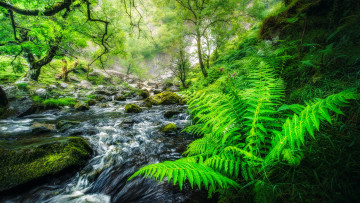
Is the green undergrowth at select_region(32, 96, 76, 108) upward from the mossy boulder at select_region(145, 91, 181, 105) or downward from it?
upward

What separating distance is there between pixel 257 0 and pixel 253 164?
30.3 feet

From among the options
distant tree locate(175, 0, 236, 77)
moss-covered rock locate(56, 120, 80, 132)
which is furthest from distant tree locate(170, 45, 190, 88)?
moss-covered rock locate(56, 120, 80, 132)

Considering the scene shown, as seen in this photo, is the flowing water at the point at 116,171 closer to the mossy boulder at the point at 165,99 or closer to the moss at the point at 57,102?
the moss at the point at 57,102

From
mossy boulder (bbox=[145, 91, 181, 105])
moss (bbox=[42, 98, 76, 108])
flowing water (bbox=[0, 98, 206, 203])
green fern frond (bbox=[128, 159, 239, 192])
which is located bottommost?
flowing water (bbox=[0, 98, 206, 203])

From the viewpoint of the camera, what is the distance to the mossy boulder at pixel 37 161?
1.95 metres

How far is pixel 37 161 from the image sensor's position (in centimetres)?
216

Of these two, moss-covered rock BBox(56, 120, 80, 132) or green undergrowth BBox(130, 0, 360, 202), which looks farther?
moss-covered rock BBox(56, 120, 80, 132)

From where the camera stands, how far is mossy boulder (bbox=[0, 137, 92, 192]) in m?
1.95

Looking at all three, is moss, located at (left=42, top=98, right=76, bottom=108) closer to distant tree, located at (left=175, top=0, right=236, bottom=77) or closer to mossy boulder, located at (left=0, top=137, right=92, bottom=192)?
mossy boulder, located at (left=0, top=137, right=92, bottom=192)

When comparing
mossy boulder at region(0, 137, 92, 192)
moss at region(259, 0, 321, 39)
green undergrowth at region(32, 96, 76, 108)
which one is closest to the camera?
mossy boulder at region(0, 137, 92, 192)

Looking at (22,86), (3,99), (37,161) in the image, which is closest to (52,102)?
(3,99)

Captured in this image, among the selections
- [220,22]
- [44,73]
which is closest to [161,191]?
[220,22]

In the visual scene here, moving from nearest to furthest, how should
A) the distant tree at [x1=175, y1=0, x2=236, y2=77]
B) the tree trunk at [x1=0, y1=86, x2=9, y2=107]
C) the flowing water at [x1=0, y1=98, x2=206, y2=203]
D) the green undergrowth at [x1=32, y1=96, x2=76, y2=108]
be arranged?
1. the flowing water at [x1=0, y1=98, x2=206, y2=203]
2. the tree trunk at [x1=0, y1=86, x2=9, y2=107]
3. the distant tree at [x1=175, y1=0, x2=236, y2=77]
4. the green undergrowth at [x1=32, y1=96, x2=76, y2=108]

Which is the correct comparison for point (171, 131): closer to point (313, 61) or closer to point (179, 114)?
point (179, 114)
